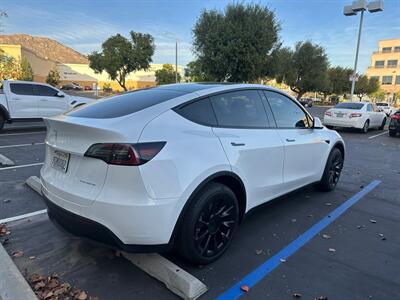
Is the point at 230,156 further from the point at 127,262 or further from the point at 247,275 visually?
the point at 127,262

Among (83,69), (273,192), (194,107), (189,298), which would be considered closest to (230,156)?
(194,107)

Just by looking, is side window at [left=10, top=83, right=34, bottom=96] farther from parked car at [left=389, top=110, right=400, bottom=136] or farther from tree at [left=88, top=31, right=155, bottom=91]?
tree at [left=88, top=31, right=155, bottom=91]

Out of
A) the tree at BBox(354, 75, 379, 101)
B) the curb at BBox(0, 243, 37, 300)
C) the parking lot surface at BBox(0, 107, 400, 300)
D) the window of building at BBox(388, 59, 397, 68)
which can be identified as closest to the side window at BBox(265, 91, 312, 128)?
the parking lot surface at BBox(0, 107, 400, 300)

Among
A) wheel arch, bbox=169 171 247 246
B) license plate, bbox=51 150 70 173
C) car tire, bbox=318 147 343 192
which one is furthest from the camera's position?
car tire, bbox=318 147 343 192

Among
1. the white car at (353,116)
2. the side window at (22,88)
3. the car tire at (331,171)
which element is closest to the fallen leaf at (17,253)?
the car tire at (331,171)

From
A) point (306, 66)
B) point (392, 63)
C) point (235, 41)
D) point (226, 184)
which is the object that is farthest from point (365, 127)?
point (392, 63)

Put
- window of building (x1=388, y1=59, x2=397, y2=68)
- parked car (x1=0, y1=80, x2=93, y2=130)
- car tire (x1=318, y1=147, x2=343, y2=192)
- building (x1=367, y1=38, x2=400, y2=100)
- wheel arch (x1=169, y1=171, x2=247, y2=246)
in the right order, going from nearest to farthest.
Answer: wheel arch (x1=169, y1=171, x2=247, y2=246)
car tire (x1=318, y1=147, x2=343, y2=192)
parked car (x1=0, y1=80, x2=93, y2=130)
building (x1=367, y1=38, x2=400, y2=100)
window of building (x1=388, y1=59, x2=397, y2=68)

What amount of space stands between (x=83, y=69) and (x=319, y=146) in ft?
332

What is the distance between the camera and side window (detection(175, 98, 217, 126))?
2850 millimetres

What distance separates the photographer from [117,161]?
7.82 ft

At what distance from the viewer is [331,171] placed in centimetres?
525

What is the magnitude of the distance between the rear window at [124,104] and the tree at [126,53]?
37.0m

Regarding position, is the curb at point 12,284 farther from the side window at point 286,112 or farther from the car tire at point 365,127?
the car tire at point 365,127

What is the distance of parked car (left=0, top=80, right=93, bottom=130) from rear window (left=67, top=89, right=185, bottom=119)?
877 cm
